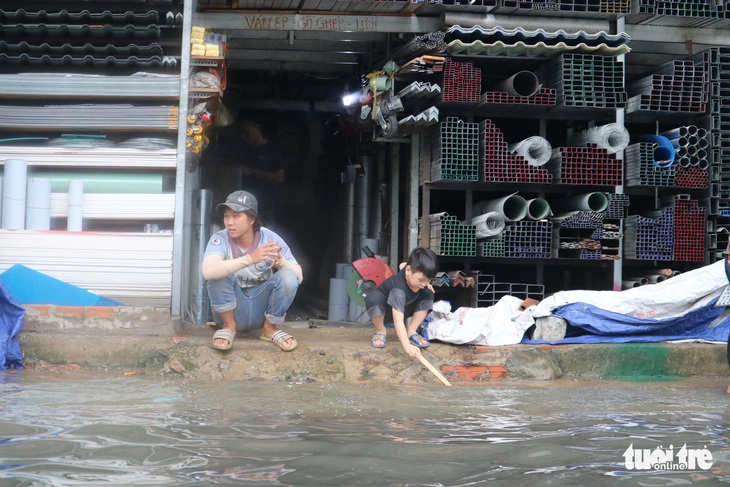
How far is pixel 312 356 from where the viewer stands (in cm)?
680

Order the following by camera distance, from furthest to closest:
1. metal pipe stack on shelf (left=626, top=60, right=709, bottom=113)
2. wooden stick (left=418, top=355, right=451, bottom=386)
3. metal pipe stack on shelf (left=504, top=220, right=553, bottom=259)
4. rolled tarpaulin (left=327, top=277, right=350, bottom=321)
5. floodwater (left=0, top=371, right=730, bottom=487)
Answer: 1. rolled tarpaulin (left=327, top=277, right=350, bottom=321)
2. metal pipe stack on shelf (left=626, top=60, right=709, bottom=113)
3. metal pipe stack on shelf (left=504, top=220, right=553, bottom=259)
4. wooden stick (left=418, top=355, right=451, bottom=386)
5. floodwater (left=0, top=371, right=730, bottom=487)

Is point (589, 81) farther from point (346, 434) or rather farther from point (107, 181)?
point (346, 434)

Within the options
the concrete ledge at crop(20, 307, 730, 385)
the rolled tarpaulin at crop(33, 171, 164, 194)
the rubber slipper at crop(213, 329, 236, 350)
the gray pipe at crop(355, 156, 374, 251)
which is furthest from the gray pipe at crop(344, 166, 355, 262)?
the rubber slipper at crop(213, 329, 236, 350)

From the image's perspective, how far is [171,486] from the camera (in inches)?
145

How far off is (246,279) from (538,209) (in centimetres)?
306

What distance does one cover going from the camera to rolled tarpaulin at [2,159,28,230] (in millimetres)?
6965

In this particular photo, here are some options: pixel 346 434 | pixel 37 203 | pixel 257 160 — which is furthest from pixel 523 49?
pixel 37 203

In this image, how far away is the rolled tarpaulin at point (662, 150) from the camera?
8.21 m

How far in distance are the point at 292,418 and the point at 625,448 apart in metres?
2.03

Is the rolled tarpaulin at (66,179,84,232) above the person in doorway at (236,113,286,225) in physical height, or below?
below

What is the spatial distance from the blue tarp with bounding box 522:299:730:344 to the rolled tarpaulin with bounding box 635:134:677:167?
1549 mm

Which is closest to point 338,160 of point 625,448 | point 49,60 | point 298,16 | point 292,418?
point 298,16

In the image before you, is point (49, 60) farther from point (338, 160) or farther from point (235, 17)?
point (338, 160)

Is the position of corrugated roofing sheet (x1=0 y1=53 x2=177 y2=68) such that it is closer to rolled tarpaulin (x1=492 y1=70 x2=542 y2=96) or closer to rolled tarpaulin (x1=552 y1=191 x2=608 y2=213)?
rolled tarpaulin (x1=492 y1=70 x2=542 y2=96)
